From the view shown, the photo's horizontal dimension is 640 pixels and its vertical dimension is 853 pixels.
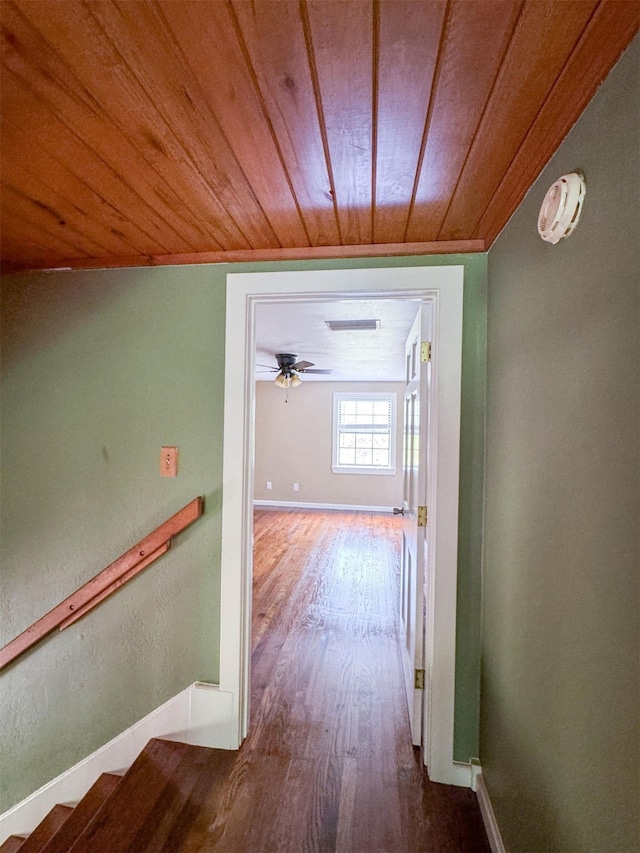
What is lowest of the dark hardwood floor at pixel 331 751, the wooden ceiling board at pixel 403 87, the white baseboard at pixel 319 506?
the dark hardwood floor at pixel 331 751

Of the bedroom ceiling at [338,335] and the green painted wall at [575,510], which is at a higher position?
the bedroom ceiling at [338,335]

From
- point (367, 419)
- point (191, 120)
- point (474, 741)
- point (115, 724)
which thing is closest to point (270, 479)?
point (367, 419)

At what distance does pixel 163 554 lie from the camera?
1550mm

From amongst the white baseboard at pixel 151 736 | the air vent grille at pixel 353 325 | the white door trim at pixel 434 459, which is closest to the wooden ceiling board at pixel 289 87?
the white door trim at pixel 434 459

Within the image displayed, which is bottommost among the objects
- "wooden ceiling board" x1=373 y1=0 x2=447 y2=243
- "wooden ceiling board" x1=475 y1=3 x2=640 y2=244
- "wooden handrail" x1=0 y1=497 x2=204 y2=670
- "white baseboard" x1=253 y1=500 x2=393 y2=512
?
"white baseboard" x1=253 y1=500 x2=393 y2=512

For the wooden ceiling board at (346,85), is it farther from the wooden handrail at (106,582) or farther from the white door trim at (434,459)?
the wooden handrail at (106,582)

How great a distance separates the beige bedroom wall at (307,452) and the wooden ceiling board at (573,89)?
16.3ft

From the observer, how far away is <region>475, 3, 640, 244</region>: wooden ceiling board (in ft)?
1.94

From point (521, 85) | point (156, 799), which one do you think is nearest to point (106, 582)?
point (156, 799)

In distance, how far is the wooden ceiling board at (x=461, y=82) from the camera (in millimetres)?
604

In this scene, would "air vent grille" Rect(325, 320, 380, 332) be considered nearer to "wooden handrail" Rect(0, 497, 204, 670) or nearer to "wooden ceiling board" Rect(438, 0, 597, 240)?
"wooden ceiling board" Rect(438, 0, 597, 240)

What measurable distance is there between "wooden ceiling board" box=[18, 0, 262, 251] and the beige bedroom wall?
191 inches

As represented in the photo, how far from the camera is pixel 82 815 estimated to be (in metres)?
1.40

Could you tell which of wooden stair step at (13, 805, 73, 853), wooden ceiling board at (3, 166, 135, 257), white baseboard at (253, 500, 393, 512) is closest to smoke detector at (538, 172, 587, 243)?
wooden ceiling board at (3, 166, 135, 257)
